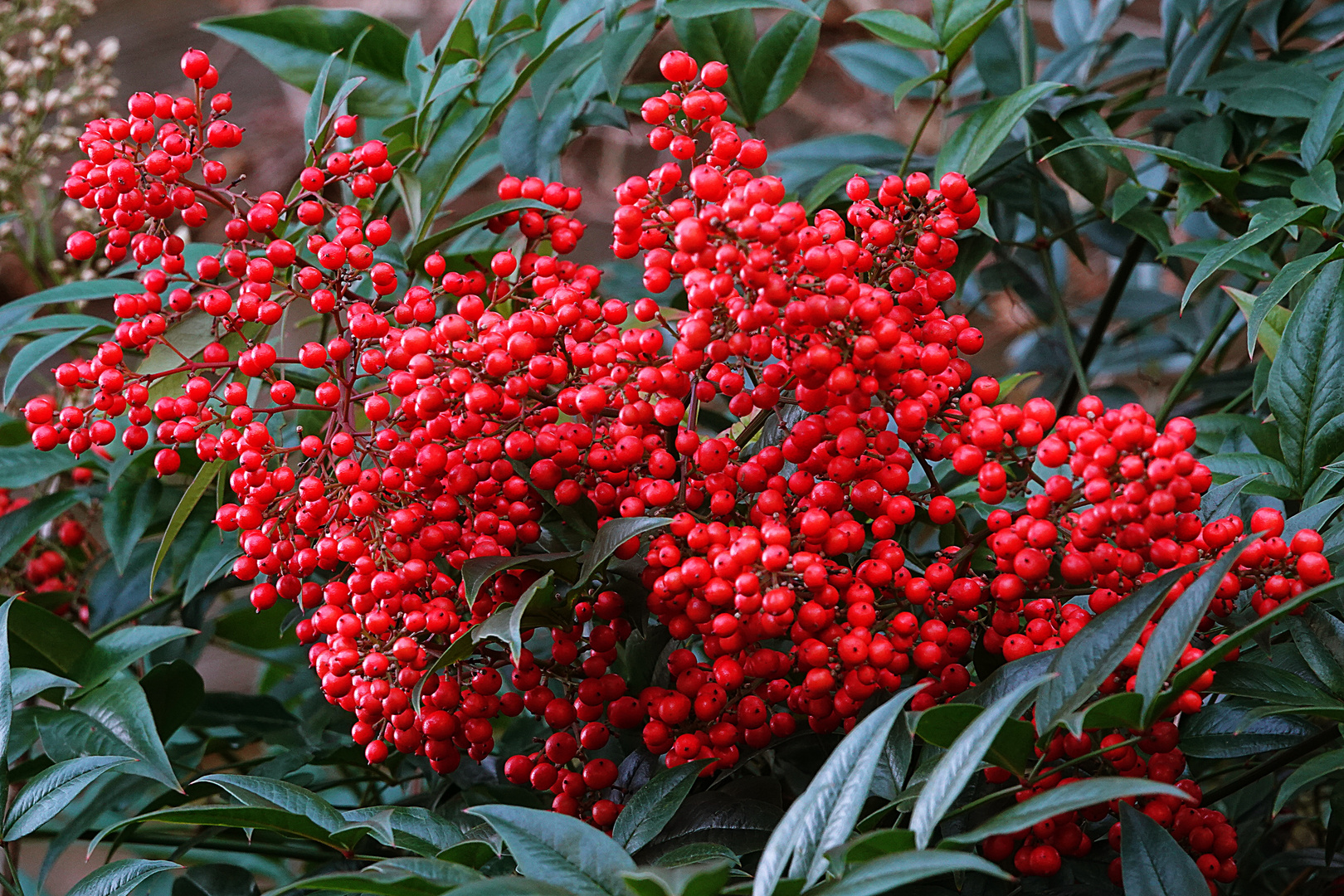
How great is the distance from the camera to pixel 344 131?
1.98 ft

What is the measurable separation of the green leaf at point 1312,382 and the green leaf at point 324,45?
2.17 feet

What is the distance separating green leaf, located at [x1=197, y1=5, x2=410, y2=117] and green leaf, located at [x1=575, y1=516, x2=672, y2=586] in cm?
51

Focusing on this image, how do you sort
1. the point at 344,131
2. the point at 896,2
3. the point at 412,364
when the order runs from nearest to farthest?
1. the point at 412,364
2. the point at 344,131
3. the point at 896,2

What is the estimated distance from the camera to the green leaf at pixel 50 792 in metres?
0.53

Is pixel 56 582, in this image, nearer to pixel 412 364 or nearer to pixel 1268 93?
pixel 412 364

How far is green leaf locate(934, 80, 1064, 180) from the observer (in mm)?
657

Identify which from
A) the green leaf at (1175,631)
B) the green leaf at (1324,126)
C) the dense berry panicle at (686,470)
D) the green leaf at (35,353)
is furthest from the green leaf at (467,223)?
the green leaf at (1324,126)

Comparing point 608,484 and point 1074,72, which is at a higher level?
point 1074,72

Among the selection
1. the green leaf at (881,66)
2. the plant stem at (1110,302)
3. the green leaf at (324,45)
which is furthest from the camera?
the green leaf at (881,66)

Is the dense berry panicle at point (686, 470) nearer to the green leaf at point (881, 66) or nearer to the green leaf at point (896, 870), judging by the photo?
the green leaf at point (896, 870)

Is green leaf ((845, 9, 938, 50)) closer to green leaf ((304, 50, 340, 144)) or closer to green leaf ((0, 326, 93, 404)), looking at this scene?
green leaf ((304, 50, 340, 144))

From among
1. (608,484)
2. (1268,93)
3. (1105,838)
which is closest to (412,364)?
(608,484)

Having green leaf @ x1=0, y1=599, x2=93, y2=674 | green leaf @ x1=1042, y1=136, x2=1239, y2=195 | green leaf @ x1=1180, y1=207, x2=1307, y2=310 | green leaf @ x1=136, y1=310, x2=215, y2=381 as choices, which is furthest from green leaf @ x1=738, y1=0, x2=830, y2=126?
green leaf @ x1=0, y1=599, x2=93, y2=674

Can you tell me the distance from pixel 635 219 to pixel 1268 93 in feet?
1.76
